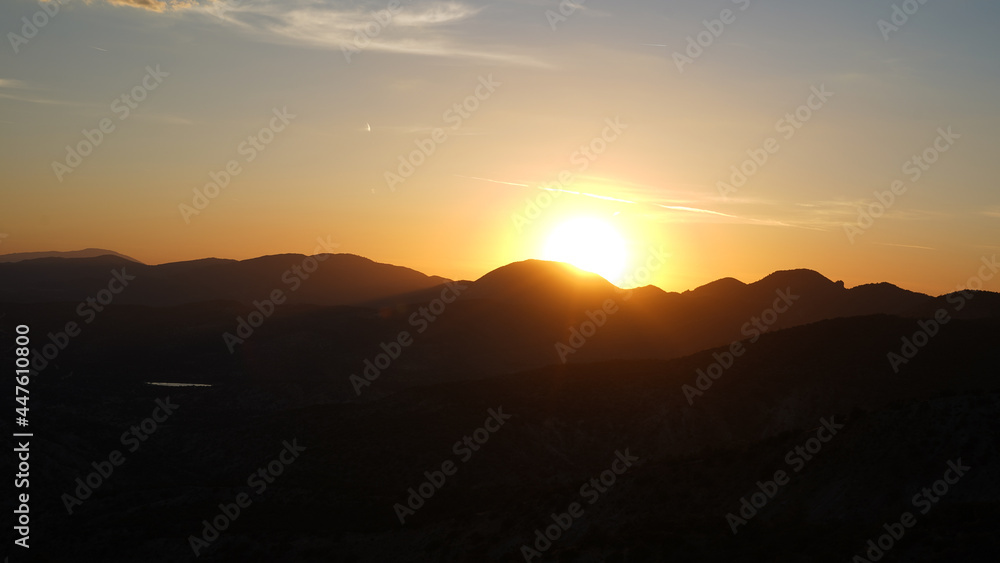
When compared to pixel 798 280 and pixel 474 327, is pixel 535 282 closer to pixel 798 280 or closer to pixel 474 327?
pixel 474 327

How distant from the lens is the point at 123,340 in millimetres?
110812

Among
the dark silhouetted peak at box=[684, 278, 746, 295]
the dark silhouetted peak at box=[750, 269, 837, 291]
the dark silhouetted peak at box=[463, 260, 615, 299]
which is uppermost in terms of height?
the dark silhouetted peak at box=[750, 269, 837, 291]

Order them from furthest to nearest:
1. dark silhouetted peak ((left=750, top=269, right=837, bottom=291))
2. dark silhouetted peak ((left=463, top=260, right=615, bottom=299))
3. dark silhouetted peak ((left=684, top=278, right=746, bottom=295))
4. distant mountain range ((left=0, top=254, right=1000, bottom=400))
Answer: dark silhouetted peak ((left=463, top=260, right=615, bottom=299)) < dark silhouetted peak ((left=684, top=278, right=746, bottom=295)) < dark silhouetted peak ((left=750, top=269, right=837, bottom=291)) < distant mountain range ((left=0, top=254, right=1000, bottom=400))

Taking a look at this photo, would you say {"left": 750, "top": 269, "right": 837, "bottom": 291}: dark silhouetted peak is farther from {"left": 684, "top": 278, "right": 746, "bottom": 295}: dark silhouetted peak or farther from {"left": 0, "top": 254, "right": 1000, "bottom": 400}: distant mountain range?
{"left": 684, "top": 278, "right": 746, "bottom": 295}: dark silhouetted peak

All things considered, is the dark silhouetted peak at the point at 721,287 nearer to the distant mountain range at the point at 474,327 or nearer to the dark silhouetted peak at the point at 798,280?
the distant mountain range at the point at 474,327

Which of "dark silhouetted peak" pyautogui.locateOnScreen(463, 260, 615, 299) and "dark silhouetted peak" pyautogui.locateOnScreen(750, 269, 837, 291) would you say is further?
"dark silhouetted peak" pyautogui.locateOnScreen(463, 260, 615, 299)

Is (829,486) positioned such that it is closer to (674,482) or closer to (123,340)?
(674,482)

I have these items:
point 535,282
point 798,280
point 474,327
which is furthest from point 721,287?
point 474,327

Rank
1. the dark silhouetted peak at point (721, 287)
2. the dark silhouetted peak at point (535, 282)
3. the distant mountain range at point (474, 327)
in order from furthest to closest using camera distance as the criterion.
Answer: the dark silhouetted peak at point (535, 282)
the dark silhouetted peak at point (721, 287)
the distant mountain range at point (474, 327)

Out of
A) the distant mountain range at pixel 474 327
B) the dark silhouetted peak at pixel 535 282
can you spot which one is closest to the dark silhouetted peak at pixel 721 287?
the distant mountain range at pixel 474 327

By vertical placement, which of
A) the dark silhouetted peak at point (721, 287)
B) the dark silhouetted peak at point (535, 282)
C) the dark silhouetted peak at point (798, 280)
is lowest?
the dark silhouetted peak at point (535, 282)

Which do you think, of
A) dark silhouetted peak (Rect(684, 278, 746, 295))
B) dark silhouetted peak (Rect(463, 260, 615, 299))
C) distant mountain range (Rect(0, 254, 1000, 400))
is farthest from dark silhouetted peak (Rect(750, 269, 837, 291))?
dark silhouetted peak (Rect(463, 260, 615, 299))

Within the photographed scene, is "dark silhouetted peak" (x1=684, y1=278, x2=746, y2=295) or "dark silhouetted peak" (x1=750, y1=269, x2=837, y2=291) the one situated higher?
"dark silhouetted peak" (x1=750, y1=269, x2=837, y2=291)

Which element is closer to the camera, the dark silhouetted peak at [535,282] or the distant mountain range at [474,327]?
the distant mountain range at [474,327]
